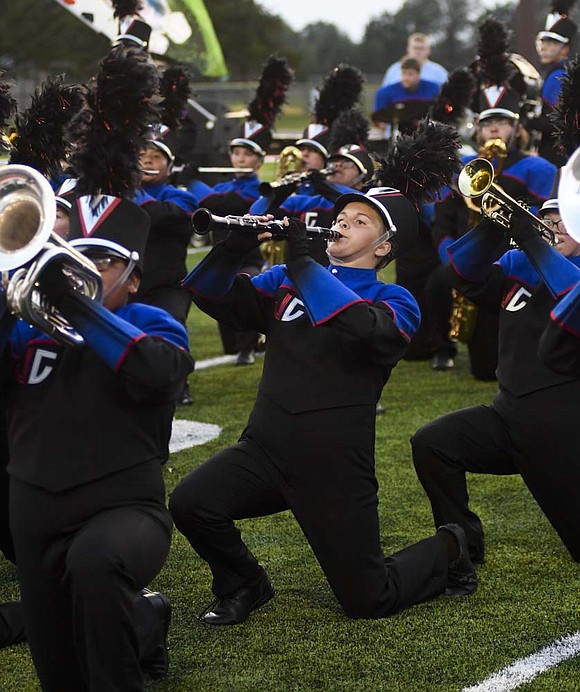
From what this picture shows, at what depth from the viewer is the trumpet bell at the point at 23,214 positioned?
9.63 ft

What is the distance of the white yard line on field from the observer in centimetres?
344

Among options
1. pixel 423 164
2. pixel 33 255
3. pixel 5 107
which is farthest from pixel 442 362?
pixel 33 255

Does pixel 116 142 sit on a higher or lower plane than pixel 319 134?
higher

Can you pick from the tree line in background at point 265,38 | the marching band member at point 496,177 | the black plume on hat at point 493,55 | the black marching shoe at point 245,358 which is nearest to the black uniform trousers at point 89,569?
the marching band member at point 496,177

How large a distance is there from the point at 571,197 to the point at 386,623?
1559mm

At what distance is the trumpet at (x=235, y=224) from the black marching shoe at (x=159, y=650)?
1.11 m

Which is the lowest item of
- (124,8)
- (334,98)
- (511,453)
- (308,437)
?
(511,453)

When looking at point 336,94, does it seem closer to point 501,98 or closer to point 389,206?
point 501,98

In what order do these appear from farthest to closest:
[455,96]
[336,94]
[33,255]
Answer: [336,94] < [455,96] < [33,255]

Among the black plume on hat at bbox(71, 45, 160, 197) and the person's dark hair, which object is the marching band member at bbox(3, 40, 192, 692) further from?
the person's dark hair

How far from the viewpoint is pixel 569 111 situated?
415 centimetres

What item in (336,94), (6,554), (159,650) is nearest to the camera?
(159,650)

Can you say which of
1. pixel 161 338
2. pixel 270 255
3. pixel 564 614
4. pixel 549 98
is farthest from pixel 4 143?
pixel 549 98

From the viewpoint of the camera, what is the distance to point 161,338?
317cm
